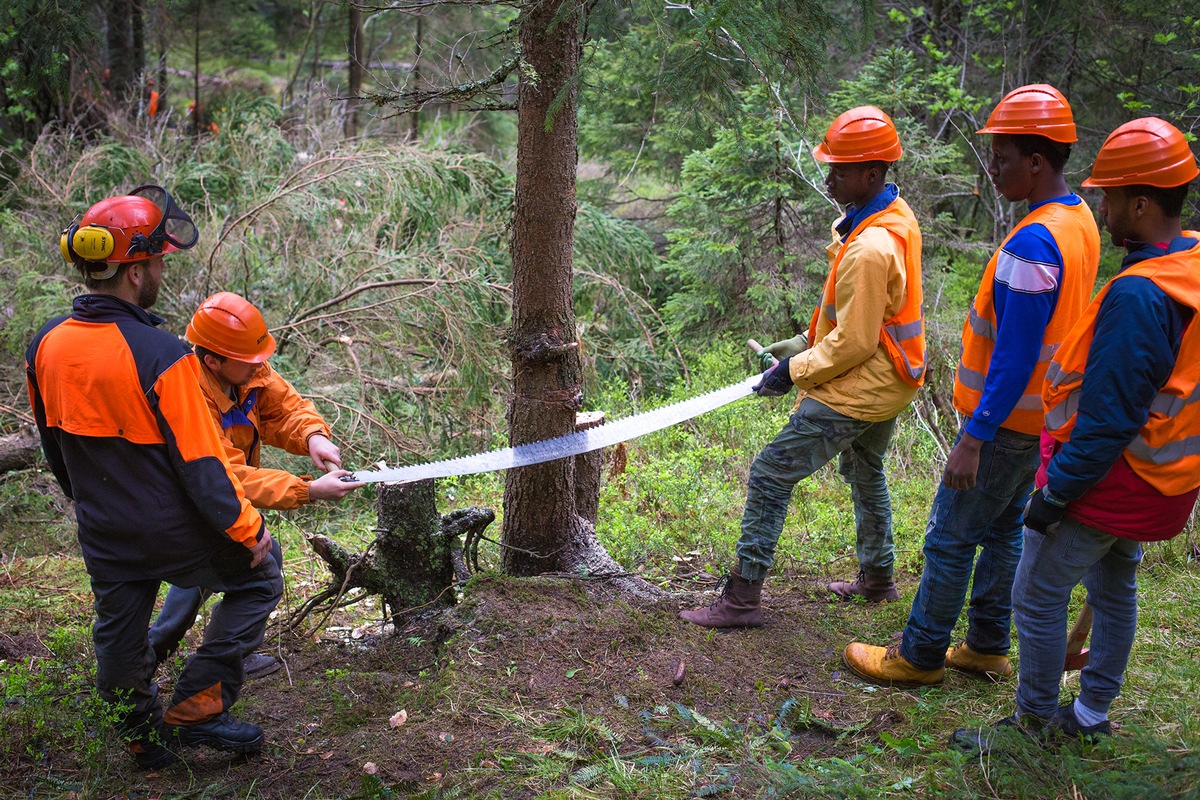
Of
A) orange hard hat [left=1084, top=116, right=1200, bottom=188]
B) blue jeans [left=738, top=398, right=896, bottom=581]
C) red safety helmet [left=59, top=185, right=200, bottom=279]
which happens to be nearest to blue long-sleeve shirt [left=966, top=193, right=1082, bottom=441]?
orange hard hat [left=1084, top=116, right=1200, bottom=188]

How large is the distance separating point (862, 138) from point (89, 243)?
2.85 meters

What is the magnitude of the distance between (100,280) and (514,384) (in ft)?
5.63

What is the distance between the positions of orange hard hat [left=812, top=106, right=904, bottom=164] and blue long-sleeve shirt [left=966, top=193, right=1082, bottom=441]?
78 centimetres

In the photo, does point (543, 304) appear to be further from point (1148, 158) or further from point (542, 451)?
point (1148, 158)

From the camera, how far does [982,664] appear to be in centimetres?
351

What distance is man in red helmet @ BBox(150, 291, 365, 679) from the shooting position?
3092mm

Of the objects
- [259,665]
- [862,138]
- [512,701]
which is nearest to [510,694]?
[512,701]

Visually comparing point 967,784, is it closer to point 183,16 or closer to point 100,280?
point 100,280

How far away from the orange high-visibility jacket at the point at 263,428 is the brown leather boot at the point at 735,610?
1788 millimetres

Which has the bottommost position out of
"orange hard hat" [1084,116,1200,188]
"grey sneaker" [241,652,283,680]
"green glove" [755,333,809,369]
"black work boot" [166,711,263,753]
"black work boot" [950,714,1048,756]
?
"grey sneaker" [241,652,283,680]

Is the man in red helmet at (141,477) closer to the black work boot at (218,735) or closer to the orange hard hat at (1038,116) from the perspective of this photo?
the black work boot at (218,735)

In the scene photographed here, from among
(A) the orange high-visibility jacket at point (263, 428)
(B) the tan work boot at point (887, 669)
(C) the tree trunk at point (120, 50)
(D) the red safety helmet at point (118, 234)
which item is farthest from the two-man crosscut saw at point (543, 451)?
(C) the tree trunk at point (120, 50)

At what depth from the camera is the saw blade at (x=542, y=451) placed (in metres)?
3.68

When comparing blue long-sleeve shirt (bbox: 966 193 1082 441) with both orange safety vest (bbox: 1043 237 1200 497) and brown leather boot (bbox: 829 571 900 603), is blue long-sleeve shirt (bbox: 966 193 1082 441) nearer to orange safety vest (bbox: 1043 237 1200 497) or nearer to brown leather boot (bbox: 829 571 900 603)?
orange safety vest (bbox: 1043 237 1200 497)
